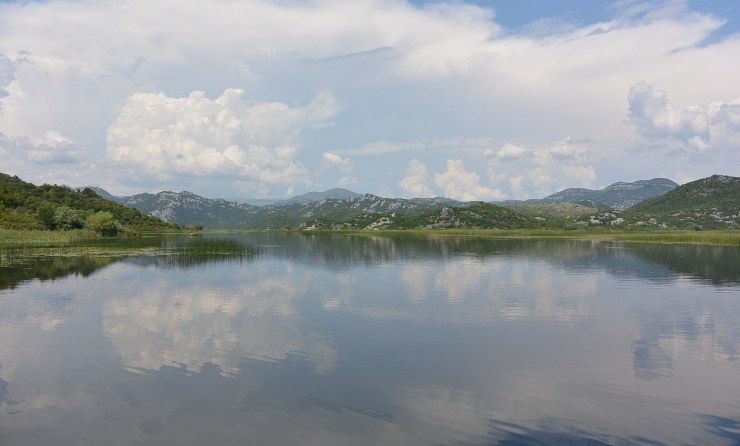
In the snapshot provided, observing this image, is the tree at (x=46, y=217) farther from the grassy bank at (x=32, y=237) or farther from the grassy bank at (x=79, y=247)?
the grassy bank at (x=32, y=237)

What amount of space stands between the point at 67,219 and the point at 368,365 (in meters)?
184

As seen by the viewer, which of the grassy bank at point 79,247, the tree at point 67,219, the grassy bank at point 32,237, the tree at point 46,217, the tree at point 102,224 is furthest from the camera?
the tree at point 102,224

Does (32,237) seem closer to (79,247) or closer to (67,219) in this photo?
(79,247)

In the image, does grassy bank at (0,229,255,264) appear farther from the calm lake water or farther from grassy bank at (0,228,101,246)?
the calm lake water

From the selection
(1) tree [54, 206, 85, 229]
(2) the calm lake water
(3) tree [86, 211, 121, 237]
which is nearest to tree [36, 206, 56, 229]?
(1) tree [54, 206, 85, 229]

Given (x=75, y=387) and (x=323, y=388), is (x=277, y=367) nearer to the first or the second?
(x=323, y=388)

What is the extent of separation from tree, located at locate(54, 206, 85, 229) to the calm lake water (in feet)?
437

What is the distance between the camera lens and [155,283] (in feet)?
210

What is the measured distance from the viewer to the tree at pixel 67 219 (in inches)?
6950

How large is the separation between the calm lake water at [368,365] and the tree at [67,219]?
133344 millimetres

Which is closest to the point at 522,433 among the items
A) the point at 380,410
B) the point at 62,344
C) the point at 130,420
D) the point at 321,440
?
the point at 380,410

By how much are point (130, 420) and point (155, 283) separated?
149 ft

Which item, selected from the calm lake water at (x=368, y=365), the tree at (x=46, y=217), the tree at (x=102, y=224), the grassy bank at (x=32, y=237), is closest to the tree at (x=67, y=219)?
the tree at (x=46, y=217)

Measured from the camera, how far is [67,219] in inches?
7062
